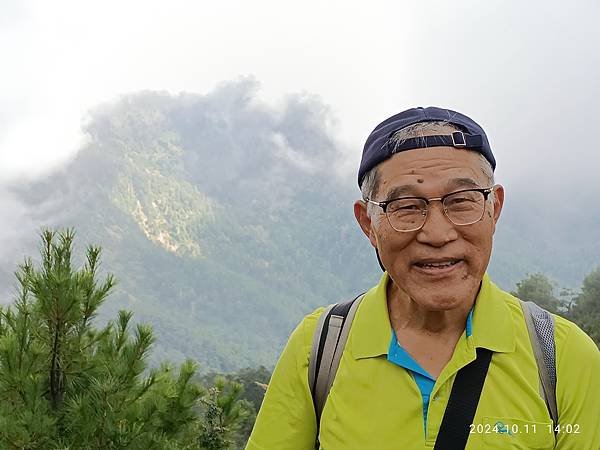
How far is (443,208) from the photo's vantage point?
1.21 m

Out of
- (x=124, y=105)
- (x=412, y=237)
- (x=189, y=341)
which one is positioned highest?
(x=124, y=105)

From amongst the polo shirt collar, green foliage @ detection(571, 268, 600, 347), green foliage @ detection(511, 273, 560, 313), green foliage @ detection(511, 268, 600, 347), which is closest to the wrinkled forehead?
the polo shirt collar

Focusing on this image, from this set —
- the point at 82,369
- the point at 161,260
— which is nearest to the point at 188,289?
the point at 161,260

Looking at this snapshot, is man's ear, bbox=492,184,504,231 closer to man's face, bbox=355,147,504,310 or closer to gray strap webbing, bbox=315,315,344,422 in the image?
man's face, bbox=355,147,504,310

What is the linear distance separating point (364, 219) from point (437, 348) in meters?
0.31

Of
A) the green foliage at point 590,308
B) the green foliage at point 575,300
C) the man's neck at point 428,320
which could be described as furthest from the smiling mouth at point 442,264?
the green foliage at point 575,300

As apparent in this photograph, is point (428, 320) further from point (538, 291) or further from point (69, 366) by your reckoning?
point (538, 291)

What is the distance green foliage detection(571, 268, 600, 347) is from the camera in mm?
19097

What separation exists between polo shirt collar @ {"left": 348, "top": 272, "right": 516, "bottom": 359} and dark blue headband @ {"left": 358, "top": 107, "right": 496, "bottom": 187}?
0.89 feet

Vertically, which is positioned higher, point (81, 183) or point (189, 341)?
point (81, 183)

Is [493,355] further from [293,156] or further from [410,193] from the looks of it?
[293,156]

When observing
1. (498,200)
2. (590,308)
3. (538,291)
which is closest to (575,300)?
(538,291)

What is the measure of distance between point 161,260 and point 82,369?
127613mm

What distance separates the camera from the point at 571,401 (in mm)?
1142
